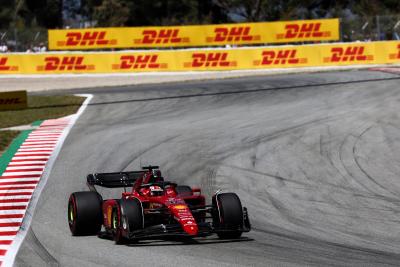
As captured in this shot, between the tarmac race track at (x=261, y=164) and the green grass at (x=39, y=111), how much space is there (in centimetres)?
101

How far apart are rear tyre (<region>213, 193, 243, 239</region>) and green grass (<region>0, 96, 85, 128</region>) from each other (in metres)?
16.3

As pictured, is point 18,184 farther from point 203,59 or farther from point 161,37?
point 161,37

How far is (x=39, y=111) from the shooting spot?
30.4 meters

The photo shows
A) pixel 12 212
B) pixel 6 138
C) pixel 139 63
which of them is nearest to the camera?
pixel 12 212

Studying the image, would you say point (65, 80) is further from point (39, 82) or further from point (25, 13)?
point (25, 13)

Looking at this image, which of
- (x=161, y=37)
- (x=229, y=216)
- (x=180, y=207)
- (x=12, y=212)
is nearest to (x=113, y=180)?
(x=180, y=207)

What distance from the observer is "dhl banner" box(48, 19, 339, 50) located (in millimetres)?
48250

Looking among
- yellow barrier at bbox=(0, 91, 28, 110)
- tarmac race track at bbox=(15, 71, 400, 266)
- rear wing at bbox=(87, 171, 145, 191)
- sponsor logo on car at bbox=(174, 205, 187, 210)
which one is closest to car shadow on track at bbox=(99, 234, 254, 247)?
tarmac race track at bbox=(15, 71, 400, 266)

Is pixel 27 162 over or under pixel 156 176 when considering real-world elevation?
over

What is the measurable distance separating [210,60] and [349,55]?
23.9ft

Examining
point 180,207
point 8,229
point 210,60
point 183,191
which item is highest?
point 210,60

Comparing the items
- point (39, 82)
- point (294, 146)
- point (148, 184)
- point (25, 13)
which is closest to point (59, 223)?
point (148, 184)

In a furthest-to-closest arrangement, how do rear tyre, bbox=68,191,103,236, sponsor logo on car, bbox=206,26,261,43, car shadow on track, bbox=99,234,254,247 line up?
1. sponsor logo on car, bbox=206,26,261,43
2. rear tyre, bbox=68,191,103,236
3. car shadow on track, bbox=99,234,254,247

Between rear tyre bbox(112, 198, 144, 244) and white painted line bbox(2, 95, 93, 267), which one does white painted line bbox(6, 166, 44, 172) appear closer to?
white painted line bbox(2, 95, 93, 267)
